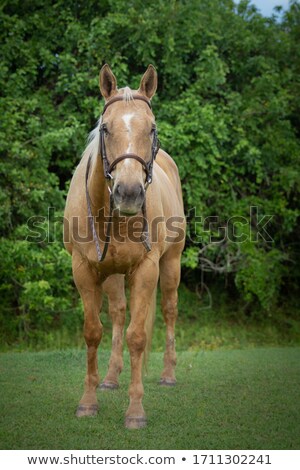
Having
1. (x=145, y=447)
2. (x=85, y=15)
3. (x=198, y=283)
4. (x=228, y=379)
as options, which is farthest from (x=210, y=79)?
(x=145, y=447)

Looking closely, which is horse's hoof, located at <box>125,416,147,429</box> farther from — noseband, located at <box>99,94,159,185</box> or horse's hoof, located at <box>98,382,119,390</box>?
noseband, located at <box>99,94,159,185</box>

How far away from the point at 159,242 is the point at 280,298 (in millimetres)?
8305

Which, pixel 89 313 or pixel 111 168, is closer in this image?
pixel 111 168

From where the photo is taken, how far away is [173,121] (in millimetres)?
10906

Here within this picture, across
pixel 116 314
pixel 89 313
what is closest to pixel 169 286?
pixel 116 314

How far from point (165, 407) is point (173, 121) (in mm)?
6910

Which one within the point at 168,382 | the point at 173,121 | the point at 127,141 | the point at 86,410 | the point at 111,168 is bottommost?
the point at 168,382

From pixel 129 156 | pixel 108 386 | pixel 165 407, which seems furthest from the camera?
pixel 108 386

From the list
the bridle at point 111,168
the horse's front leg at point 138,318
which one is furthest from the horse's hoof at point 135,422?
the bridle at point 111,168

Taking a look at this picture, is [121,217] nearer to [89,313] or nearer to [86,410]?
[89,313]

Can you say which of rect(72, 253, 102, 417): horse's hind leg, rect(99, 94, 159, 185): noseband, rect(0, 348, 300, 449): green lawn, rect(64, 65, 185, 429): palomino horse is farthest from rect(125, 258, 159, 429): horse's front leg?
rect(99, 94, 159, 185): noseband

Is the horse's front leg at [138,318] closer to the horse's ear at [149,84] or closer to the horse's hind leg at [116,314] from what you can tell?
the horse's ear at [149,84]

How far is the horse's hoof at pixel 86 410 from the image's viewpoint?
15.0 feet

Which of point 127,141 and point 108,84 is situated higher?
point 108,84
